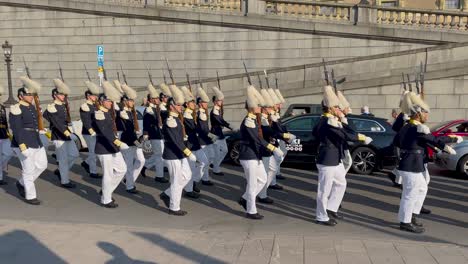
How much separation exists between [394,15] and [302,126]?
32.6 feet

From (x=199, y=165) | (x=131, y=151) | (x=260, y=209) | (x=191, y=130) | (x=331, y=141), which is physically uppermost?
(x=331, y=141)

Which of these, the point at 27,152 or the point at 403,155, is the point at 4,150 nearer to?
the point at 27,152

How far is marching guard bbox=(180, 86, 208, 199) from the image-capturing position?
862cm

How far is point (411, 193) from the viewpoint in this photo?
6.52 m

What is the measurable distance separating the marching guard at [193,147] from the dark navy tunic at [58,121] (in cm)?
237

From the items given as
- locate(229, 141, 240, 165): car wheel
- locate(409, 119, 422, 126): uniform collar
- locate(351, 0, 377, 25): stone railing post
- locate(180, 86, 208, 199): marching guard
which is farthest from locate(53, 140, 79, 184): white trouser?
locate(351, 0, 377, 25): stone railing post

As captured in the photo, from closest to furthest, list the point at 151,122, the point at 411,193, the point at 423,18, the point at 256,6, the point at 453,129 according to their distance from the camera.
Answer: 1. the point at 411,193
2. the point at 151,122
3. the point at 453,129
4. the point at 423,18
5. the point at 256,6

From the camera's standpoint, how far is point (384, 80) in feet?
54.0

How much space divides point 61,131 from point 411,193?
21.3ft

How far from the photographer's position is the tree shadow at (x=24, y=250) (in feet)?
17.3

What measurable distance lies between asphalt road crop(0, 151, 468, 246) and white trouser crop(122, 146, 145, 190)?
0.26 meters

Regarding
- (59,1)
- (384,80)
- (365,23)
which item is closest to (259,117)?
(384,80)

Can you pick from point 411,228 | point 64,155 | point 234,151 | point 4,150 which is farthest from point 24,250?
point 234,151

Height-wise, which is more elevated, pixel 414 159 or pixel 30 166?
pixel 414 159
